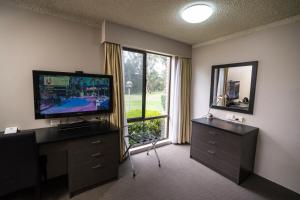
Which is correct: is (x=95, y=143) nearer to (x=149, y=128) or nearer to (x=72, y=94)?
(x=72, y=94)

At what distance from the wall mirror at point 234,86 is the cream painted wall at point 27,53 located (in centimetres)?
253

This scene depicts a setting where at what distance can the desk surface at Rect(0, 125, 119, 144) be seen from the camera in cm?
162

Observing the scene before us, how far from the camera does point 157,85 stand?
129 inches

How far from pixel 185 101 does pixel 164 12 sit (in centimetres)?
198

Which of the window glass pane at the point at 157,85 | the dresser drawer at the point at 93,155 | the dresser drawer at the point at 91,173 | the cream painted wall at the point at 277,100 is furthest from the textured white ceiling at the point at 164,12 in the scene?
the dresser drawer at the point at 91,173

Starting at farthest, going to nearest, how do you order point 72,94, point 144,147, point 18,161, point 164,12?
point 144,147
point 72,94
point 164,12
point 18,161

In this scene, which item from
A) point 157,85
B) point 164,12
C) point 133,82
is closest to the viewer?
point 164,12

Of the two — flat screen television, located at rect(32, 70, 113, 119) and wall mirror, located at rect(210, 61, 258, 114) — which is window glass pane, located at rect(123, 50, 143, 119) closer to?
flat screen television, located at rect(32, 70, 113, 119)

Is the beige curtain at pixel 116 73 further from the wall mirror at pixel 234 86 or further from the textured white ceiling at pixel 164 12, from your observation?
the wall mirror at pixel 234 86

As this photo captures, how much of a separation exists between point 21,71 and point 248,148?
335cm

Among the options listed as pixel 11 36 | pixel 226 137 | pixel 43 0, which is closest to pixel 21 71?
pixel 11 36

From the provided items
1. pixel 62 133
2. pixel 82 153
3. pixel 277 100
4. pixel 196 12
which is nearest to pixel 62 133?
pixel 62 133

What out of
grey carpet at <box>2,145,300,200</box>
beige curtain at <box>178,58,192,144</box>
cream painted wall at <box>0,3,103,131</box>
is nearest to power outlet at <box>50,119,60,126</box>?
cream painted wall at <box>0,3,103,131</box>

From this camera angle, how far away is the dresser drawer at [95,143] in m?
1.74
